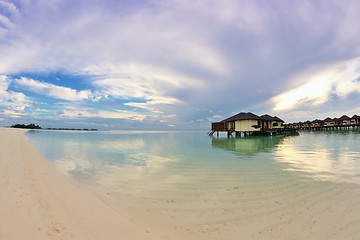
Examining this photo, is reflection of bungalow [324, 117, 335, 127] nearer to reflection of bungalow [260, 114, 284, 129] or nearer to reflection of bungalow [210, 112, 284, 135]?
reflection of bungalow [260, 114, 284, 129]

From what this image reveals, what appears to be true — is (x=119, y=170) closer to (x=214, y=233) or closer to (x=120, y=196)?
(x=120, y=196)

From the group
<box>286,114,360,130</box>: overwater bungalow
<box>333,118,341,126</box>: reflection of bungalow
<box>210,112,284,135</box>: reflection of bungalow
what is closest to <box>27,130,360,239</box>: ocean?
<box>210,112,284,135</box>: reflection of bungalow

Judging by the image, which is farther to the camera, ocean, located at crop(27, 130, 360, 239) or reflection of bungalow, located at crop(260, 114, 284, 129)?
reflection of bungalow, located at crop(260, 114, 284, 129)

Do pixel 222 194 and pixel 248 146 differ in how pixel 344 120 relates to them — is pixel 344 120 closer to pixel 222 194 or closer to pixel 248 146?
pixel 248 146

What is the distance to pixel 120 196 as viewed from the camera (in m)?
7.05

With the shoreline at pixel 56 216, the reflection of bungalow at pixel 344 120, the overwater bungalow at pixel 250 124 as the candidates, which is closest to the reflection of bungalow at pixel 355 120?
the reflection of bungalow at pixel 344 120

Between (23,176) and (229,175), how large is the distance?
8.25 metres

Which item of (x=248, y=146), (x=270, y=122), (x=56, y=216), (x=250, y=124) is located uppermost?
(x=270, y=122)

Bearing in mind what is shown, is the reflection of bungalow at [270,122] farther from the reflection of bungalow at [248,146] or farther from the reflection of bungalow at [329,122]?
the reflection of bungalow at [329,122]

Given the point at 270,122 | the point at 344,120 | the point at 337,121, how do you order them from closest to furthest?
the point at 270,122, the point at 344,120, the point at 337,121

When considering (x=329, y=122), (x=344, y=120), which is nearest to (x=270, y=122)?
(x=344, y=120)

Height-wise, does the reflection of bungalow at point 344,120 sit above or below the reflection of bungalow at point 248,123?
above

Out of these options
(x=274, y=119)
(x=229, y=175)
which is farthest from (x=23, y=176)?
(x=274, y=119)

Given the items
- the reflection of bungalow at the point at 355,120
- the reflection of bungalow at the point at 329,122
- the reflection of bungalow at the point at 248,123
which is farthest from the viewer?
the reflection of bungalow at the point at 329,122
